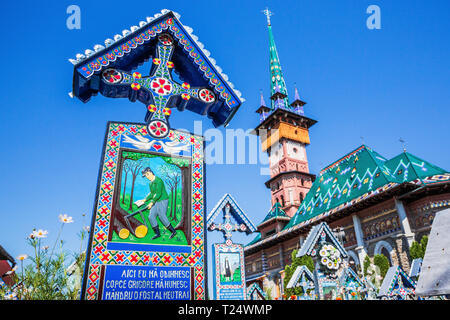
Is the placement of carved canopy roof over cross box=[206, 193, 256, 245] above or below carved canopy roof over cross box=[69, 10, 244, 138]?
below

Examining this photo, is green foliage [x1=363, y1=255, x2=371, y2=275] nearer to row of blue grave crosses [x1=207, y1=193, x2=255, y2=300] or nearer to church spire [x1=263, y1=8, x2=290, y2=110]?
row of blue grave crosses [x1=207, y1=193, x2=255, y2=300]

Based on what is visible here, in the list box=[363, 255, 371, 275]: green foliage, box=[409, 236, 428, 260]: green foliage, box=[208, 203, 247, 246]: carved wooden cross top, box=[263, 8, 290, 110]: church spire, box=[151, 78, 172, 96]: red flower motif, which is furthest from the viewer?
box=[263, 8, 290, 110]: church spire

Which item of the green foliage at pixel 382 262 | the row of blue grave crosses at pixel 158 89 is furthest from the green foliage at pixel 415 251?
the row of blue grave crosses at pixel 158 89

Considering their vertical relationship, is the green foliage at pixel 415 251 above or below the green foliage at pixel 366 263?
above

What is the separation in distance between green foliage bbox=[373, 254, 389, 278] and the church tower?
19347 millimetres

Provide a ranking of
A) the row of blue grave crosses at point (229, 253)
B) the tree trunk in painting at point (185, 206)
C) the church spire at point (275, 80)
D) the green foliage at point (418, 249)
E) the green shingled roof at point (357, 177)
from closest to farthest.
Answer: the tree trunk in painting at point (185, 206)
the row of blue grave crosses at point (229, 253)
the green foliage at point (418, 249)
the green shingled roof at point (357, 177)
the church spire at point (275, 80)

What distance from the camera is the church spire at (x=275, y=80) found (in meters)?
50.2

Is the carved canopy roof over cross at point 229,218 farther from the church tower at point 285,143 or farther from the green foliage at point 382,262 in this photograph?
the church tower at point 285,143

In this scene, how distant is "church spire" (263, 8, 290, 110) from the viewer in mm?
50156

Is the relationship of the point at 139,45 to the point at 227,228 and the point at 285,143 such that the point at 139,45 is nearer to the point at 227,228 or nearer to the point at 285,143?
the point at 227,228

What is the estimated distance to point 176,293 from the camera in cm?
440

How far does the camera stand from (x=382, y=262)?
21.3m

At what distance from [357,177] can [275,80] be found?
29.9m

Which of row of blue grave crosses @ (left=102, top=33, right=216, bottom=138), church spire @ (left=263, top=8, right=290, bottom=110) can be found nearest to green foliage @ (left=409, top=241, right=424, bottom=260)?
row of blue grave crosses @ (left=102, top=33, right=216, bottom=138)
